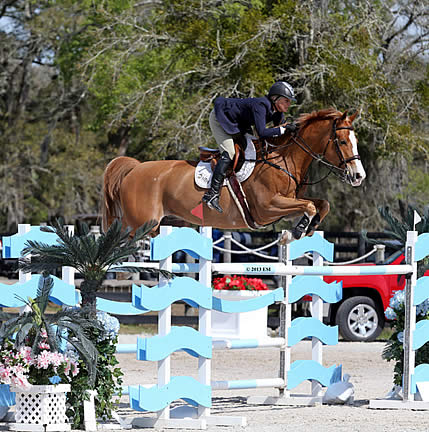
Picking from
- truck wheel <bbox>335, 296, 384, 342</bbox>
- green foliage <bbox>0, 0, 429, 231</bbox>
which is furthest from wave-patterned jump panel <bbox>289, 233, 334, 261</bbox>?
green foliage <bbox>0, 0, 429, 231</bbox>

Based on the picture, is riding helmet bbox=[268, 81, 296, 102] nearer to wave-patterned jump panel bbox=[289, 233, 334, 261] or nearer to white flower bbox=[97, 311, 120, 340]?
wave-patterned jump panel bbox=[289, 233, 334, 261]

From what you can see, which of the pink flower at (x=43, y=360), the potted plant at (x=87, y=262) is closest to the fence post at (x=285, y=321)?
the potted plant at (x=87, y=262)

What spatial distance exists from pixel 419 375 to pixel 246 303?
1.64 meters

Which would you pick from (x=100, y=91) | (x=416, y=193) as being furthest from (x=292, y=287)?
(x=100, y=91)

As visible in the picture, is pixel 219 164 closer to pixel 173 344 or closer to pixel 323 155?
pixel 323 155

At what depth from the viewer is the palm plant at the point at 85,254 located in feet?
18.3

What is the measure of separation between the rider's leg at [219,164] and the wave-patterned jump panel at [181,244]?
5.56 feet

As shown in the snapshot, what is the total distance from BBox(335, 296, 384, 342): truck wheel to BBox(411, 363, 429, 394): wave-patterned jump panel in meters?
5.30

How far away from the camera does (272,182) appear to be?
7664 millimetres

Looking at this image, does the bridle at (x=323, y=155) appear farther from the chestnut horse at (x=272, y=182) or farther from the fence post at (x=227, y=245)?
the fence post at (x=227, y=245)

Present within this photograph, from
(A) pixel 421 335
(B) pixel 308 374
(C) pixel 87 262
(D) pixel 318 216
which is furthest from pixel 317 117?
(C) pixel 87 262

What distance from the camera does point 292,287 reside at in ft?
23.8

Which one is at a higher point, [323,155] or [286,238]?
[323,155]

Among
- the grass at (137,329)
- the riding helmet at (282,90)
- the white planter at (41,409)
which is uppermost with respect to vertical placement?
the riding helmet at (282,90)
